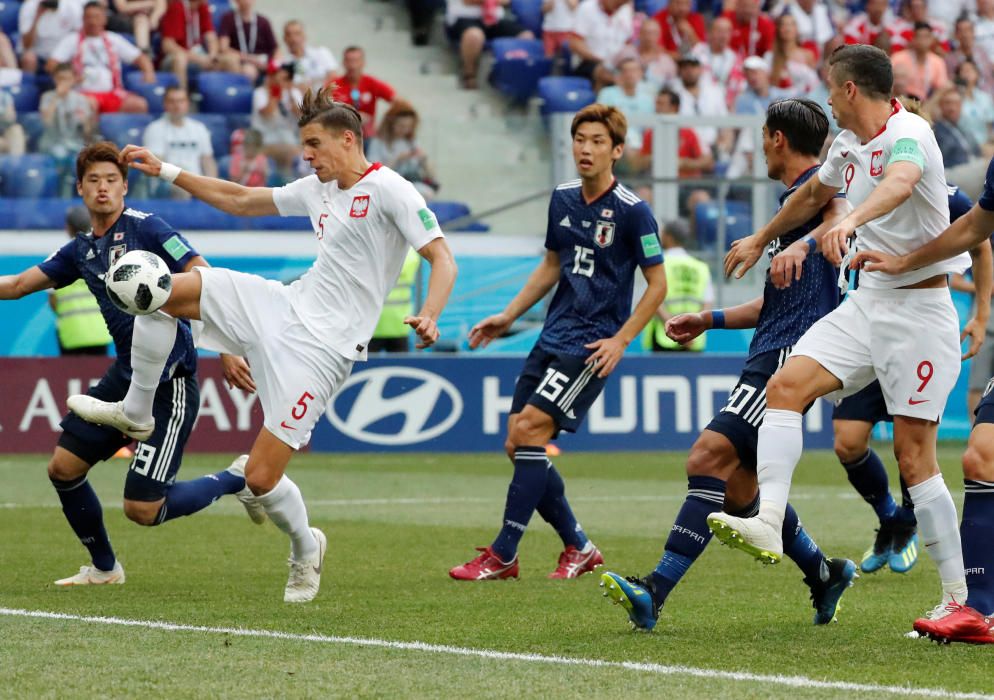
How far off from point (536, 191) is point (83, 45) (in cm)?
501

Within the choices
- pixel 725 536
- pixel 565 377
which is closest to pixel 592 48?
pixel 565 377

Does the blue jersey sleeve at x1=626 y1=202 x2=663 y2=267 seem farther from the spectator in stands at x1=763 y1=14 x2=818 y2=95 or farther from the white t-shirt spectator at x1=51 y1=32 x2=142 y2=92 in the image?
the spectator in stands at x1=763 y1=14 x2=818 y2=95

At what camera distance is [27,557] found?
8.48m

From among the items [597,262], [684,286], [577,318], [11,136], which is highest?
[597,262]

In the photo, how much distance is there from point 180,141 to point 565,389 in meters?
9.80

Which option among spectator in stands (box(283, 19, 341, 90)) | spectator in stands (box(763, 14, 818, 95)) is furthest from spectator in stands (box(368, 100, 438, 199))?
spectator in stands (box(763, 14, 818, 95))

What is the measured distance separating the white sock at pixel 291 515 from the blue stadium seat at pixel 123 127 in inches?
416

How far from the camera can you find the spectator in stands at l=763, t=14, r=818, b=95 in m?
20.9

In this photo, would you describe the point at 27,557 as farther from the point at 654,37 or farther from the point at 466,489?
the point at 654,37

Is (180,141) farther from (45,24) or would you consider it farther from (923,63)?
(923,63)

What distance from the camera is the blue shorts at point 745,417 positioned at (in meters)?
6.14

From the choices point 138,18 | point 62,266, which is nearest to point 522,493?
point 62,266

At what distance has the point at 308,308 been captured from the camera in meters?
6.77

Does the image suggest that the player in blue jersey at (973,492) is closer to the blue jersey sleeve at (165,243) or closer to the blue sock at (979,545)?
the blue sock at (979,545)
